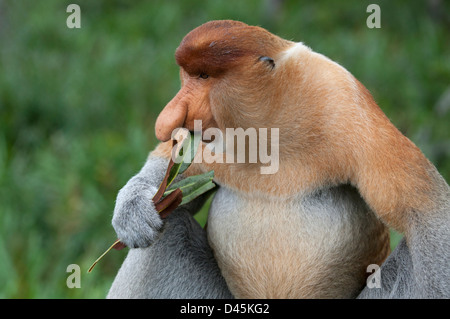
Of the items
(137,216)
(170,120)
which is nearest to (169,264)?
(137,216)

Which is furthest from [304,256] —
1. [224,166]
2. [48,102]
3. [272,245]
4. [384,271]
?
[48,102]

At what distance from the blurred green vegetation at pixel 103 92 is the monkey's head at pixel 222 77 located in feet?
1.55

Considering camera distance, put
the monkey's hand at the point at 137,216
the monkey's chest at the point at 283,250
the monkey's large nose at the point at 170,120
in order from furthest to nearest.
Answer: the monkey's chest at the point at 283,250 < the monkey's hand at the point at 137,216 < the monkey's large nose at the point at 170,120

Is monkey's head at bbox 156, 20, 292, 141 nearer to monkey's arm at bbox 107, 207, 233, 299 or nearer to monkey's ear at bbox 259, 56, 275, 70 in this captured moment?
monkey's ear at bbox 259, 56, 275, 70

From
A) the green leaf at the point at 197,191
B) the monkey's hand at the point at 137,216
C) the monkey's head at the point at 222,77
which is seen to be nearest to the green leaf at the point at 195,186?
the green leaf at the point at 197,191

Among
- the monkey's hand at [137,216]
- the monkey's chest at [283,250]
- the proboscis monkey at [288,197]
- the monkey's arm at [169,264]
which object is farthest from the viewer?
the monkey's arm at [169,264]

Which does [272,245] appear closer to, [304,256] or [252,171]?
[304,256]

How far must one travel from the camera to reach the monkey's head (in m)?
1.99

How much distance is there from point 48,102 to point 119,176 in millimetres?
1631

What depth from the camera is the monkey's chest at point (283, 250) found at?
2273 millimetres

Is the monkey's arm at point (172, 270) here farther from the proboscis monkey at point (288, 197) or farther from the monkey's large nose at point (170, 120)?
the monkey's large nose at point (170, 120)

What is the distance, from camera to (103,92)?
611 cm

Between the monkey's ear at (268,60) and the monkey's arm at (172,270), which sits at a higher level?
the monkey's ear at (268,60)
